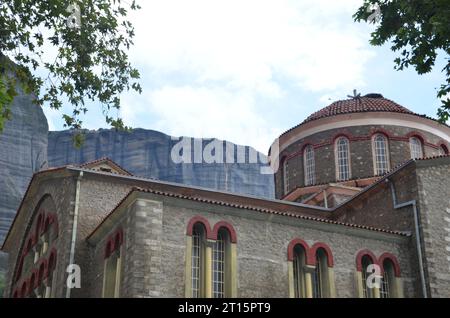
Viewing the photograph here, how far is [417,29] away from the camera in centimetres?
1573

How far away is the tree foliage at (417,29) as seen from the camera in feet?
48.2

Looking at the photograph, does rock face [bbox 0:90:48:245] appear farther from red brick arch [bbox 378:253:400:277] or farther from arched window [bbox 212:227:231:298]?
red brick arch [bbox 378:253:400:277]

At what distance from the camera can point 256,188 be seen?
299ft

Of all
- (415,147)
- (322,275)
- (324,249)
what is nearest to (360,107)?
(415,147)

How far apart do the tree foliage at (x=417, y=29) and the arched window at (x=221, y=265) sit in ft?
22.6

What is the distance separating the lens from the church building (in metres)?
18.3

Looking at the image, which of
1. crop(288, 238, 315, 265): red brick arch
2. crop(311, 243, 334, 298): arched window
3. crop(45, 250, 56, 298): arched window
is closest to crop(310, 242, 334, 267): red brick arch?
crop(311, 243, 334, 298): arched window

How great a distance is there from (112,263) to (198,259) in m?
2.78

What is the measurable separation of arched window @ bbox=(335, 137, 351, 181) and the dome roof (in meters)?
1.30

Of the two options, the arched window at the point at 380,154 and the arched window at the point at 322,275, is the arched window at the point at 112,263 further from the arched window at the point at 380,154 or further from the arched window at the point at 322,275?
the arched window at the point at 380,154

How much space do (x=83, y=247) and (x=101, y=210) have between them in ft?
5.20
